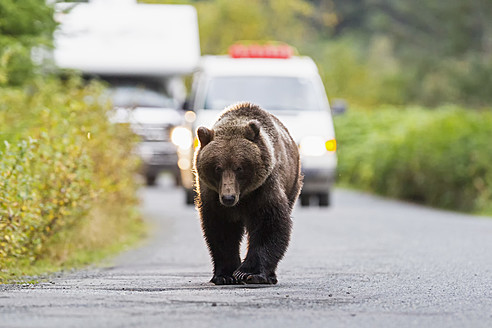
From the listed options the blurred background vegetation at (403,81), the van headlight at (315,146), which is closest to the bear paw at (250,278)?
the van headlight at (315,146)

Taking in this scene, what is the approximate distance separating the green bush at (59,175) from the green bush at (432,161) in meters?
6.53

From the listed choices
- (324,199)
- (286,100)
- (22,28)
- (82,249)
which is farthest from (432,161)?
(82,249)

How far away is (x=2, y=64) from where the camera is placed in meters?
12.2

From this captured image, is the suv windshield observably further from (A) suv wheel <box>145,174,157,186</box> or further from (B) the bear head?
(B) the bear head

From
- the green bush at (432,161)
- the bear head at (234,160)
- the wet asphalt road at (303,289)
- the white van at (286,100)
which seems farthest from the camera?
the green bush at (432,161)

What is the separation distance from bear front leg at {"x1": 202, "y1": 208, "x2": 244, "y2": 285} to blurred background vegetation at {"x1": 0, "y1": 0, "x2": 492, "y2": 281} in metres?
1.83

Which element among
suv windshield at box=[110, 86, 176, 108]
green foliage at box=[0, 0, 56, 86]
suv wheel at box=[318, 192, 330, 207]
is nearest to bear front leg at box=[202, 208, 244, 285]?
green foliage at box=[0, 0, 56, 86]

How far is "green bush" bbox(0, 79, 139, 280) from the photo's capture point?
10.3 meters

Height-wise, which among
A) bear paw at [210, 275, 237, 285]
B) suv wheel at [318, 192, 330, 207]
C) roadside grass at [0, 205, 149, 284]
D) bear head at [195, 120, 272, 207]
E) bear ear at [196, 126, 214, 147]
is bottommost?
roadside grass at [0, 205, 149, 284]

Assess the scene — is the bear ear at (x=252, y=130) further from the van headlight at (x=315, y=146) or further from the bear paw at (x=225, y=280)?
the van headlight at (x=315, y=146)

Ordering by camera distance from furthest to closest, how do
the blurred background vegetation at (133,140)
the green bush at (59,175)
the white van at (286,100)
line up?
the white van at (286,100)
the blurred background vegetation at (133,140)
the green bush at (59,175)

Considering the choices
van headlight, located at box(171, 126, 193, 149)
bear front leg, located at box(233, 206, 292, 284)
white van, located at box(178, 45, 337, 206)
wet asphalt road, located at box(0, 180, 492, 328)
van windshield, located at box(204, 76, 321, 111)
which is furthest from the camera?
van headlight, located at box(171, 126, 193, 149)

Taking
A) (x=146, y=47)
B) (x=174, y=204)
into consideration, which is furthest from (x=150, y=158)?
(x=174, y=204)

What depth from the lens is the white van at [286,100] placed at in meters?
18.7
